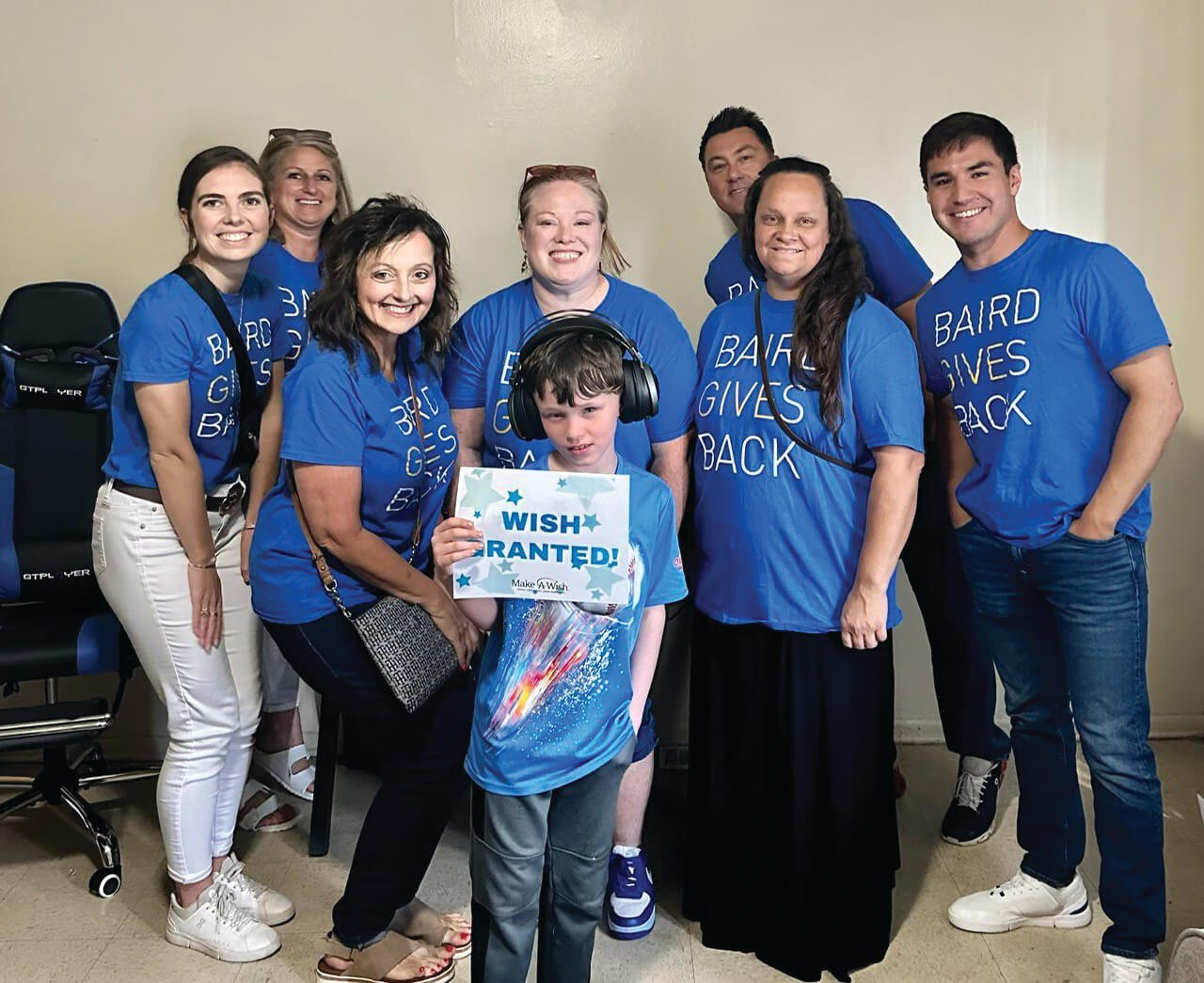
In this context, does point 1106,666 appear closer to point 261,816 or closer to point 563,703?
point 563,703

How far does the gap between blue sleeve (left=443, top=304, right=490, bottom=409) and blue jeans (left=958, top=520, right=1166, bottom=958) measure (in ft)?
3.22

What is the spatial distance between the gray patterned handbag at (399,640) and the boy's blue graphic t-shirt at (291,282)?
1.81 feet

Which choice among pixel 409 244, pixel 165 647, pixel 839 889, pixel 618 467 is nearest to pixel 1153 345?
pixel 618 467

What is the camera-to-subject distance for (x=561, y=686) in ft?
5.26

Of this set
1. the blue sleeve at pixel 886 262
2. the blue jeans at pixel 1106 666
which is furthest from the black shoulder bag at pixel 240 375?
the blue jeans at pixel 1106 666

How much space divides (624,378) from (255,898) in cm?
147

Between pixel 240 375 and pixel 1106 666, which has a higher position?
pixel 240 375

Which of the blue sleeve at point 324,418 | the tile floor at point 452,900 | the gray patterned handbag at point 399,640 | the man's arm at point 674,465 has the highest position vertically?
the blue sleeve at point 324,418

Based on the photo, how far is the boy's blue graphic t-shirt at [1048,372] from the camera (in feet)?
6.08

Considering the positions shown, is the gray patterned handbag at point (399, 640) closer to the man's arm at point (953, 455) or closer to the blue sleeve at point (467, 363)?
the blue sleeve at point (467, 363)

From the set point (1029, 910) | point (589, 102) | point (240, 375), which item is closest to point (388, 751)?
point (240, 375)

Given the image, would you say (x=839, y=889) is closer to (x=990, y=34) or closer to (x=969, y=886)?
(x=969, y=886)

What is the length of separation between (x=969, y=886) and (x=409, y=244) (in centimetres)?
181

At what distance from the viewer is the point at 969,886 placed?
243 centimetres
